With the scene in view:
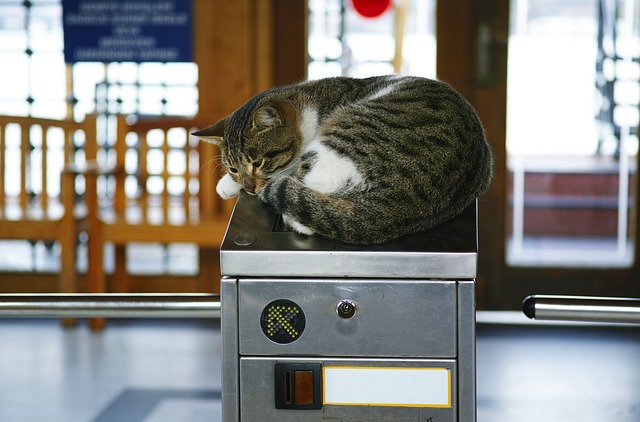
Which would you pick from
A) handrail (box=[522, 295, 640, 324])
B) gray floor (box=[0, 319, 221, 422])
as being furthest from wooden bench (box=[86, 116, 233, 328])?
handrail (box=[522, 295, 640, 324])

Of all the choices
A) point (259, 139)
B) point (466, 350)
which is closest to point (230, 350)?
point (466, 350)

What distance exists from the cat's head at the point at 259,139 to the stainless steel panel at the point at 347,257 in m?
0.43

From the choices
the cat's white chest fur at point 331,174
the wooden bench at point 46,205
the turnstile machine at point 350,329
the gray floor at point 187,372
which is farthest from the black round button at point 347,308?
the wooden bench at point 46,205

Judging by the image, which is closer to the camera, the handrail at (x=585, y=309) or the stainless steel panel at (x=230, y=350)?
the stainless steel panel at (x=230, y=350)

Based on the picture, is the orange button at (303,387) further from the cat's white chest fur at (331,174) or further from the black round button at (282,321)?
the cat's white chest fur at (331,174)

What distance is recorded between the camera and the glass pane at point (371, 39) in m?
4.21

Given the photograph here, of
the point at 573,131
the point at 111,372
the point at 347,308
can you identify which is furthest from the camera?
the point at 573,131

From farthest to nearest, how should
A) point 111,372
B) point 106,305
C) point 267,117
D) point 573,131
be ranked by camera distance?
point 573,131 < point 111,372 < point 267,117 < point 106,305

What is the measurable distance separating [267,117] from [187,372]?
6.51ft

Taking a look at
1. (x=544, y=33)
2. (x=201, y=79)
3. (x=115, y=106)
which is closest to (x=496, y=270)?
(x=544, y=33)

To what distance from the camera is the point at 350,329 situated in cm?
142

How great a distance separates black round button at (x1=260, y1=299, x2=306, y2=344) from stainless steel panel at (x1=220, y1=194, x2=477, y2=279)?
0.05 meters

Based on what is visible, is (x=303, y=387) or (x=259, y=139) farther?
(x=259, y=139)

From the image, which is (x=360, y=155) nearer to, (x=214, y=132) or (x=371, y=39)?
(x=214, y=132)
